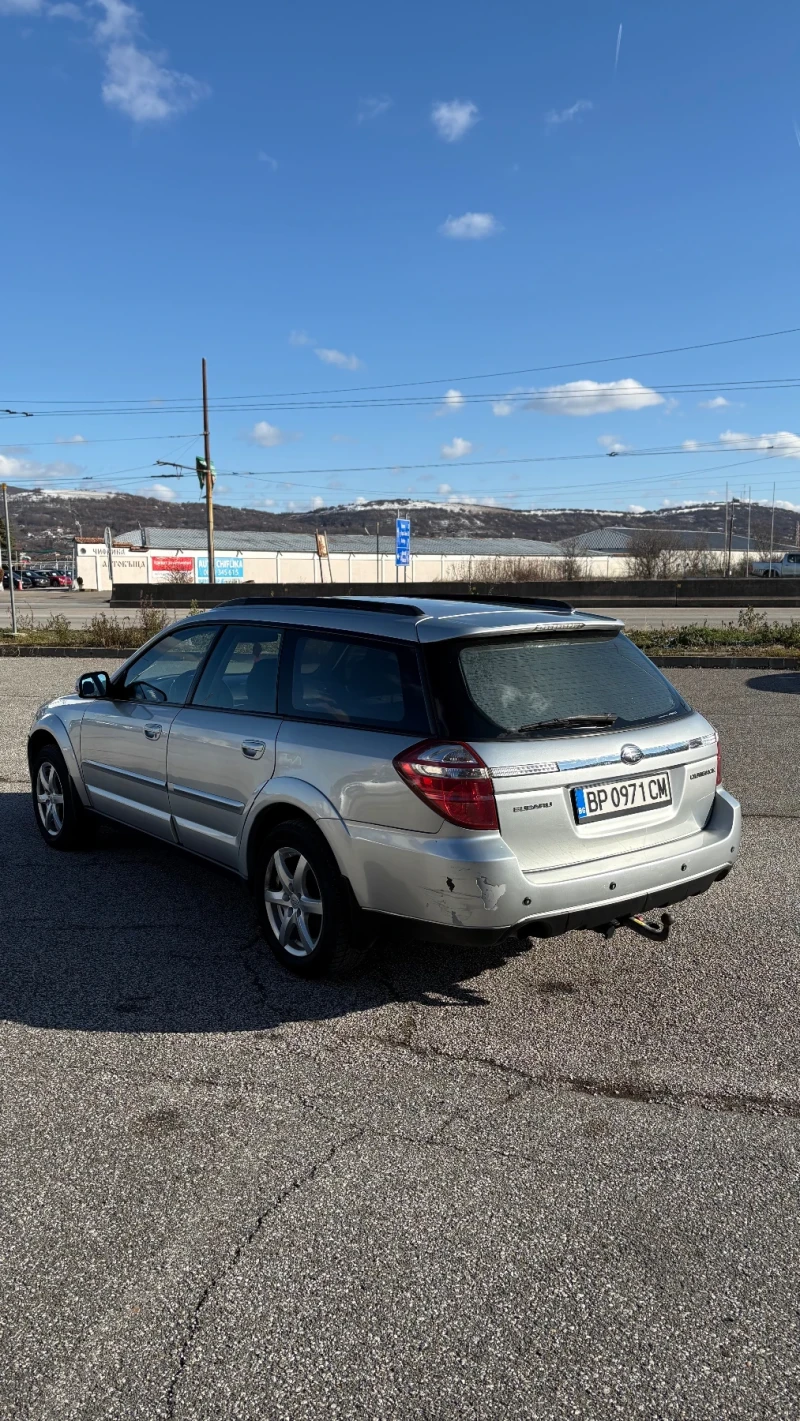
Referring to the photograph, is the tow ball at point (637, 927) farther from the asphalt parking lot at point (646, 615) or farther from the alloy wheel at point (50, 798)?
the asphalt parking lot at point (646, 615)

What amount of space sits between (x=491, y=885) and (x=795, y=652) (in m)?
14.4

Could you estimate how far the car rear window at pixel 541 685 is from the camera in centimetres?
385

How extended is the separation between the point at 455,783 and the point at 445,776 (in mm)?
46

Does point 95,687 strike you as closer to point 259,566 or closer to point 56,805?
point 56,805

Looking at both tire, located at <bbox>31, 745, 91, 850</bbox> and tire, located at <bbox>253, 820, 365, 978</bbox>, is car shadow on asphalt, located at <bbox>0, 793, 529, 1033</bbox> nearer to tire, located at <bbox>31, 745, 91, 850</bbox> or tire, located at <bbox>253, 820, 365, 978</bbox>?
tire, located at <bbox>253, 820, 365, 978</bbox>

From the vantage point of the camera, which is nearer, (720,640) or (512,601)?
(512,601)

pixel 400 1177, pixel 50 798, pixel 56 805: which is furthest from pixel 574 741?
pixel 50 798

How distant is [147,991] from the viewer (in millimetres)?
4316

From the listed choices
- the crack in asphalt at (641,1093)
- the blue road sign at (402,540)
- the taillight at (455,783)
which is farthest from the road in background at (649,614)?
the crack in asphalt at (641,1093)

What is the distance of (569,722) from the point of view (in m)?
3.96

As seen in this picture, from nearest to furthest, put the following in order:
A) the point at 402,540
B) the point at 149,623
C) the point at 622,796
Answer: the point at 622,796, the point at 149,623, the point at 402,540

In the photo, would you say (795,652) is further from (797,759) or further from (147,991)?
(147,991)

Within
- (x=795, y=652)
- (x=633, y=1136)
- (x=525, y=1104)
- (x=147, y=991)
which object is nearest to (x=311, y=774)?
(x=147, y=991)

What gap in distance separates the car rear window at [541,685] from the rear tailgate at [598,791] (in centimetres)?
11
